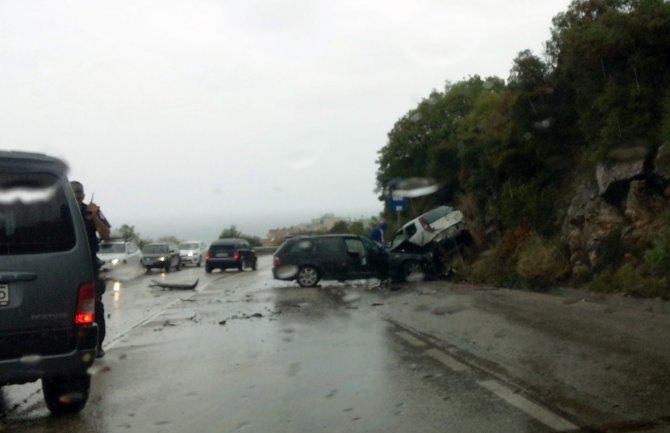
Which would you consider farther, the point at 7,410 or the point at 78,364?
the point at 7,410

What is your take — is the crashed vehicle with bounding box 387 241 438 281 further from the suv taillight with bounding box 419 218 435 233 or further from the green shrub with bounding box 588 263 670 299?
the green shrub with bounding box 588 263 670 299

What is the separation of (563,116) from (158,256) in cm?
2375

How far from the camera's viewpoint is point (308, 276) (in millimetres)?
23797

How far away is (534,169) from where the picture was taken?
2138 cm

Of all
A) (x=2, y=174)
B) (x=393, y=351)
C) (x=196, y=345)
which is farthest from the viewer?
(x=196, y=345)

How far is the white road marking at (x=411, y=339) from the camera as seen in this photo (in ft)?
36.8

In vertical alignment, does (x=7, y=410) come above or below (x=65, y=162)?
below

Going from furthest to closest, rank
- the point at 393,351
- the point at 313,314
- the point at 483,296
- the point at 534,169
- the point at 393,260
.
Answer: the point at 393,260 < the point at 534,169 < the point at 483,296 < the point at 313,314 < the point at 393,351

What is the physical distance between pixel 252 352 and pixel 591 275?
321 inches

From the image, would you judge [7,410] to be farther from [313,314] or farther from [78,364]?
[313,314]

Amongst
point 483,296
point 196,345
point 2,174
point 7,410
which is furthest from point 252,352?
point 483,296

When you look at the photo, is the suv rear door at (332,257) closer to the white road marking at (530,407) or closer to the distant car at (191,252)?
the white road marking at (530,407)

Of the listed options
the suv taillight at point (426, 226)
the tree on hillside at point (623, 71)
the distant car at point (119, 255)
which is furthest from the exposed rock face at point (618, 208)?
the distant car at point (119, 255)

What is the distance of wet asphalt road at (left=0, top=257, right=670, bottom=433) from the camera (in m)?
7.08
